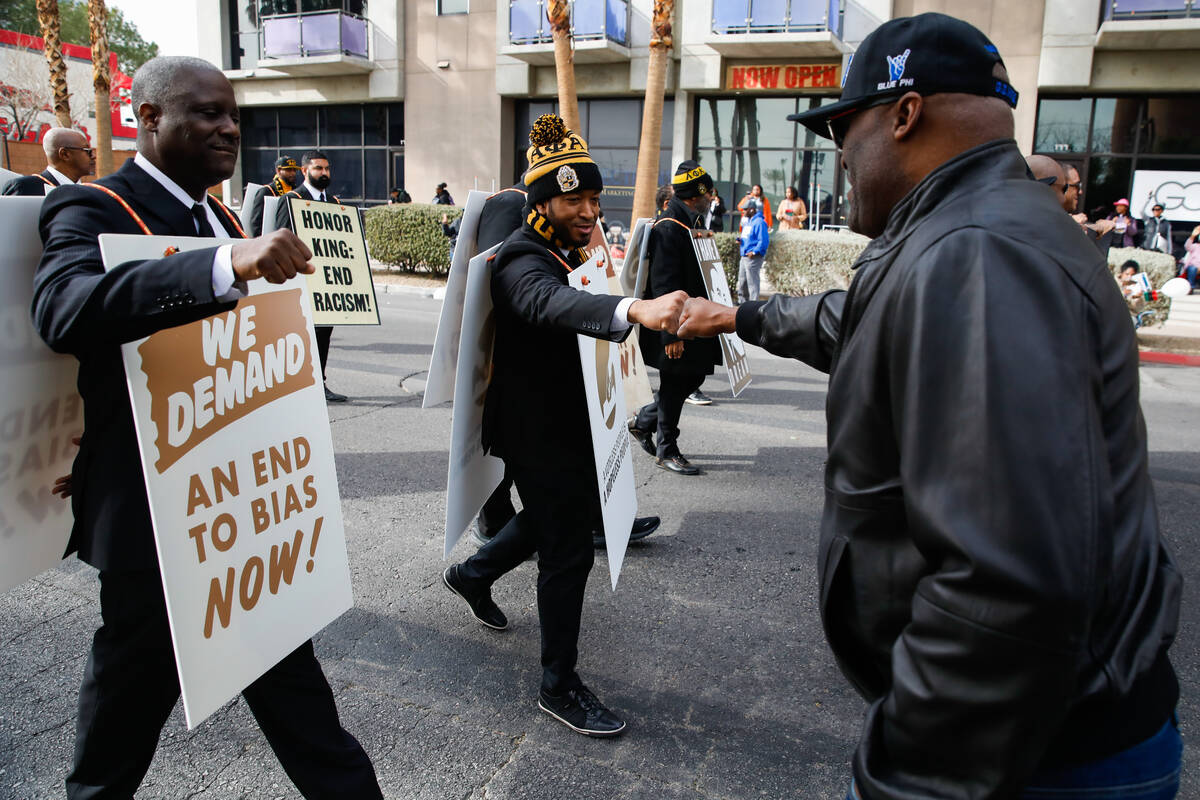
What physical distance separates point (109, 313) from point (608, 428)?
176 centimetres

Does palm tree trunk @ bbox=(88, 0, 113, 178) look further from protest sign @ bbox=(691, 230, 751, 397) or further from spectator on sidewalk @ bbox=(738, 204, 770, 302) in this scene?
protest sign @ bbox=(691, 230, 751, 397)

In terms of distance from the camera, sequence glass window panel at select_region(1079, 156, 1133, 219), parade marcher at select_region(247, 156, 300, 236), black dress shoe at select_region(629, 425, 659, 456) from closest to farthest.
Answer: black dress shoe at select_region(629, 425, 659, 456) → parade marcher at select_region(247, 156, 300, 236) → glass window panel at select_region(1079, 156, 1133, 219)

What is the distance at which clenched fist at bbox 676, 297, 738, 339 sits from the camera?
2.38 meters

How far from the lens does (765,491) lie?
5477 mm

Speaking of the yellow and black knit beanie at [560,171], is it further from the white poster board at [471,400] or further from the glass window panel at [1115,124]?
the glass window panel at [1115,124]

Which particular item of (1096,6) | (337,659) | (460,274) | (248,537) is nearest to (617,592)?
(337,659)

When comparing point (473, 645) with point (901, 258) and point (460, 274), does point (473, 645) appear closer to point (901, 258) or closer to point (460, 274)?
point (460, 274)

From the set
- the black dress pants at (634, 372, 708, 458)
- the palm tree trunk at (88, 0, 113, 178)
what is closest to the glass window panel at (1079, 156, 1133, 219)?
A: the black dress pants at (634, 372, 708, 458)

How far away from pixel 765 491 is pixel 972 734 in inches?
173

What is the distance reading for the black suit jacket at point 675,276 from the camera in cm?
584

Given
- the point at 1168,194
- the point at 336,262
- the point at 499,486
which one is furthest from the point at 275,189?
the point at 1168,194

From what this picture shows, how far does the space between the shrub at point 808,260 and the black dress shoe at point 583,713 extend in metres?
11.7

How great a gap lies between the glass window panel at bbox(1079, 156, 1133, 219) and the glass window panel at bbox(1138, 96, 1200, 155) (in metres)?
0.56

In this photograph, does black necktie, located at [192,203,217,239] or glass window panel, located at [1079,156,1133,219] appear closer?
black necktie, located at [192,203,217,239]
